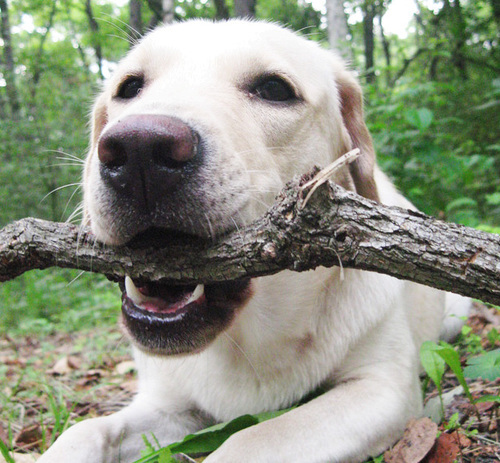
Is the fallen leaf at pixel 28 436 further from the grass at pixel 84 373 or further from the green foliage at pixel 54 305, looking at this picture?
the green foliage at pixel 54 305

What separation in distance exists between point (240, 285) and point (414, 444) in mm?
815

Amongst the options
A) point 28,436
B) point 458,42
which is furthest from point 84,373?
point 458,42

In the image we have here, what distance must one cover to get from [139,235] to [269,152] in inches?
27.6

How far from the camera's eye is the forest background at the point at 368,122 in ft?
18.5

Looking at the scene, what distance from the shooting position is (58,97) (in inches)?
444

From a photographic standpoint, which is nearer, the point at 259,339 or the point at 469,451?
the point at 469,451

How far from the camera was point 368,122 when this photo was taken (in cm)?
674

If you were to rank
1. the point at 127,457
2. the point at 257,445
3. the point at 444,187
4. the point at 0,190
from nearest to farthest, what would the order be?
the point at 257,445
the point at 127,457
the point at 444,187
the point at 0,190

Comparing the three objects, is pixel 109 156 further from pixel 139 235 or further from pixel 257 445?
pixel 257 445

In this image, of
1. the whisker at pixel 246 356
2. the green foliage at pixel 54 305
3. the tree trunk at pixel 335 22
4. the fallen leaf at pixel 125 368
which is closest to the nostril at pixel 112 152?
the whisker at pixel 246 356

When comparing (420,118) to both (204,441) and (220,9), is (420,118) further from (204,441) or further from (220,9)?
(220,9)

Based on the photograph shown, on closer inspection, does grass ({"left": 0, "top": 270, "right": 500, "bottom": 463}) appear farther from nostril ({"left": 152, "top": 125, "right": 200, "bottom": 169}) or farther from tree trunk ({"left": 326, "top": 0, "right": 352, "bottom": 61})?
tree trunk ({"left": 326, "top": 0, "right": 352, "bottom": 61})

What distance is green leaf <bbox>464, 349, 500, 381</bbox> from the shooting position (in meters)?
1.85

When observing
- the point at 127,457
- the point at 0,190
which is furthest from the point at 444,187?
the point at 0,190
